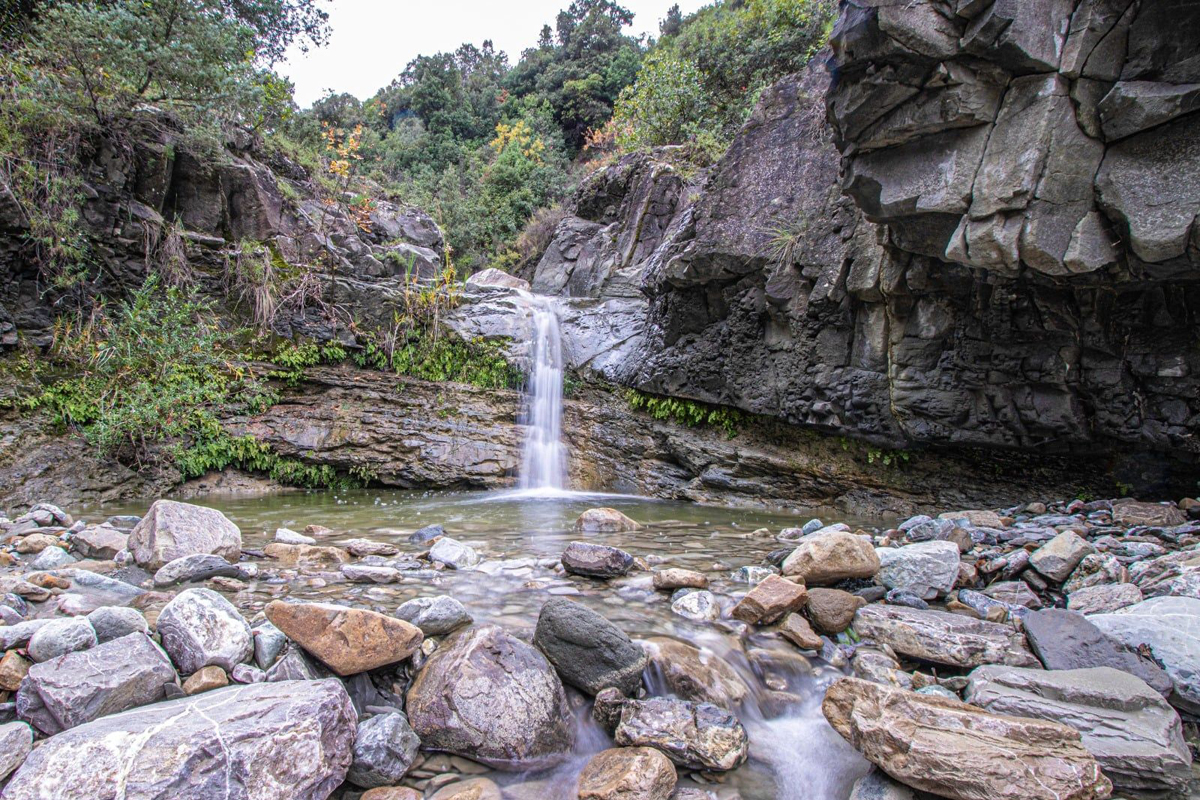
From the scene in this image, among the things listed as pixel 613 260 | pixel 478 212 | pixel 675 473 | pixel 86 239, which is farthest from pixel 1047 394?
pixel 478 212

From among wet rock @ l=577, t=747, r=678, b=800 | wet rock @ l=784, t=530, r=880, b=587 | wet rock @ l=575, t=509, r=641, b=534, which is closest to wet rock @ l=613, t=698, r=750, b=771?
wet rock @ l=577, t=747, r=678, b=800

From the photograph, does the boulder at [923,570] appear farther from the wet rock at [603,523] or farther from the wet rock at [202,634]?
the wet rock at [202,634]

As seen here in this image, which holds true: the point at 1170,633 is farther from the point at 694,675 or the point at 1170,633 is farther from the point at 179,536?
the point at 179,536

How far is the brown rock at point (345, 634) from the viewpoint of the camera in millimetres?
Result: 2396

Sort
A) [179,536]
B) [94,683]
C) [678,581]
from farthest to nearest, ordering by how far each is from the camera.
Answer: [179,536]
[678,581]
[94,683]

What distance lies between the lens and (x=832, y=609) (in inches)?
125

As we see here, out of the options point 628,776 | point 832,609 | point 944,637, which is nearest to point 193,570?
point 628,776

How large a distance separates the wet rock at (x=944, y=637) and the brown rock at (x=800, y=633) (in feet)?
0.92

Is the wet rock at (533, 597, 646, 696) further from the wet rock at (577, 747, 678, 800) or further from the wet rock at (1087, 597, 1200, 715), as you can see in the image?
the wet rock at (1087, 597, 1200, 715)

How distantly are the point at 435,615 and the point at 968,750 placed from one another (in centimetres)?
228

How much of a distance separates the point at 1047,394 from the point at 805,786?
549cm

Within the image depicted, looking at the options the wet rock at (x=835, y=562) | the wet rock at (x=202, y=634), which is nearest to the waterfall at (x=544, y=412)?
the wet rock at (x=835, y=562)

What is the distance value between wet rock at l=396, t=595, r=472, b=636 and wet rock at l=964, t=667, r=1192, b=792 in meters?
2.39

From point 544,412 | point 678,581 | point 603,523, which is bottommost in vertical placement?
point 603,523
